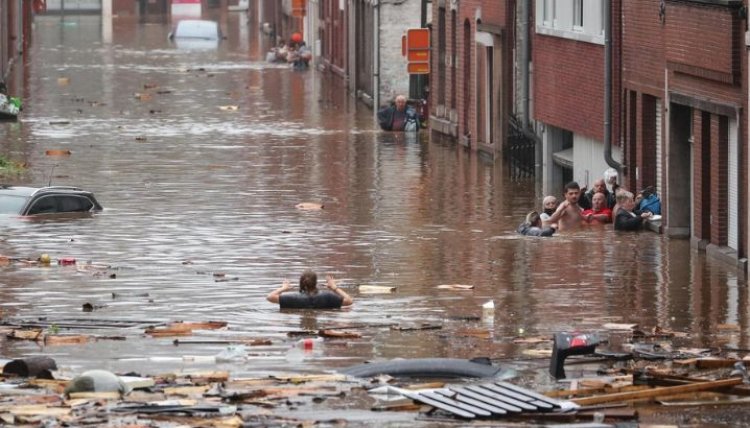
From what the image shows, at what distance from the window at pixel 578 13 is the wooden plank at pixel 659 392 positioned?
23.6m

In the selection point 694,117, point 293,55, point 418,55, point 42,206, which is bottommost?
point 42,206

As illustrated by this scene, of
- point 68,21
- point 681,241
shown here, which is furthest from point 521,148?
point 68,21

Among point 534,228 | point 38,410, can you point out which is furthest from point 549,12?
point 38,410

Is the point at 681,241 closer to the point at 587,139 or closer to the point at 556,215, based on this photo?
the point at 556,215

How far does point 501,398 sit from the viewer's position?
18.6 metres

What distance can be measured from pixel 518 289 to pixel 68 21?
10448cm

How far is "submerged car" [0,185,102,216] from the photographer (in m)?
38.0

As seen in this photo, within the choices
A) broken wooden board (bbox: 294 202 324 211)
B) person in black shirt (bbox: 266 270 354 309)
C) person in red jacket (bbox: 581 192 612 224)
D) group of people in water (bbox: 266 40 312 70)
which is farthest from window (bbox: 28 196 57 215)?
group of people in water (bbox: 266 40 312 70)

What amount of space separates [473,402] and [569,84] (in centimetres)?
2559

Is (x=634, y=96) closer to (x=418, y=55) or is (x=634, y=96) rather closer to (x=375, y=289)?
(x=375, y=289)

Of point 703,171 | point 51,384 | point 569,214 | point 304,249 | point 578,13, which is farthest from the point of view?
point 578,13

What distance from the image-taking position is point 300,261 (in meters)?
32.5

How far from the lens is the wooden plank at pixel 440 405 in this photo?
59.1 feet

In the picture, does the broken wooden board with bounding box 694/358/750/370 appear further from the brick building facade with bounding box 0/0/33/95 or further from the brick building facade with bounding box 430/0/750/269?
the brick building facade with bounding box 0/0/33/95
